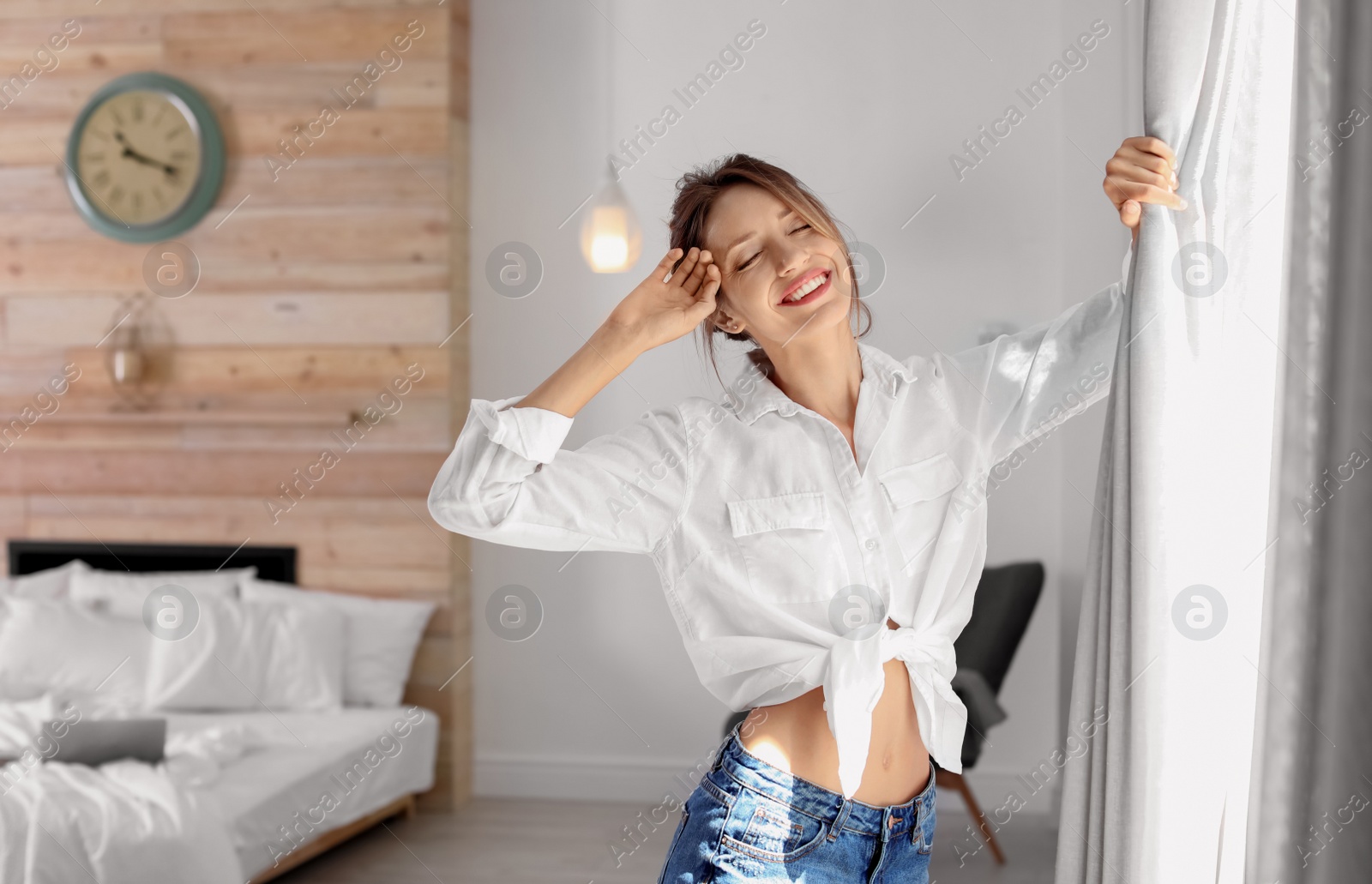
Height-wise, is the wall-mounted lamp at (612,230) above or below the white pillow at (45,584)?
above

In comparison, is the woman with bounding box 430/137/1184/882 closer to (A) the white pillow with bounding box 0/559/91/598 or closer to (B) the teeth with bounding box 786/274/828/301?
(B) the teeth with bounding box 786/274/828/301

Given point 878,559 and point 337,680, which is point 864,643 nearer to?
point 878,559

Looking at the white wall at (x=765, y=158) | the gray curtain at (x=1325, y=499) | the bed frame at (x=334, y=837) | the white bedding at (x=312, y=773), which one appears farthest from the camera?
the white wall at (x=765, y=158)

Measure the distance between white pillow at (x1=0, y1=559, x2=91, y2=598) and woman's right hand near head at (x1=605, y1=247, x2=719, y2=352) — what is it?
347cm

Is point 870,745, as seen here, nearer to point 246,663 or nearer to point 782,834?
point 782,834

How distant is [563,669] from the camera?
4070 mm

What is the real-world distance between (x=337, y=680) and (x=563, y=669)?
80 cm

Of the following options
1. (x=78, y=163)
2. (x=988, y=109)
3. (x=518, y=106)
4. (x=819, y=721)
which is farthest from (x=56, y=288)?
(x=819, y=721)

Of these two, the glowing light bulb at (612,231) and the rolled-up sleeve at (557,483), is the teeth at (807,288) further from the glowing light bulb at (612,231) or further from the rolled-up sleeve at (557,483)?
the glowing light bulb at (612,231)

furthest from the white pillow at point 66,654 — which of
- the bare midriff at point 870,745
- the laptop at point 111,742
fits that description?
the bare midriff at point 870,745

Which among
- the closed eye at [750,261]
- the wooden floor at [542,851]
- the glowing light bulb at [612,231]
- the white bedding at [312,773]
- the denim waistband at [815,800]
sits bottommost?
the wooden floor at [542,851]

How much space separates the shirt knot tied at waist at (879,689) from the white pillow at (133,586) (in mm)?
3151

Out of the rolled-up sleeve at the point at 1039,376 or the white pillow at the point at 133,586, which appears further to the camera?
the white pillow at the point at 133,586

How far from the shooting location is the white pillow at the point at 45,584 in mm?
3975
